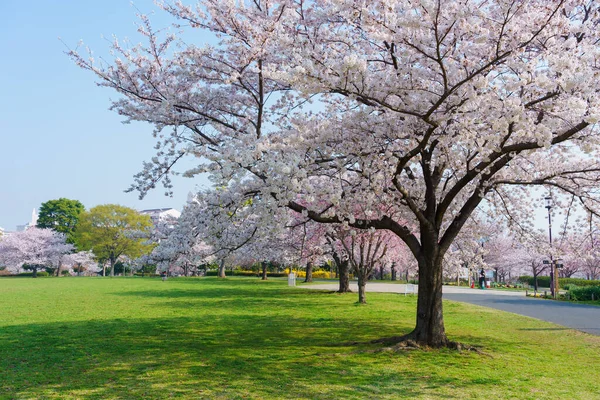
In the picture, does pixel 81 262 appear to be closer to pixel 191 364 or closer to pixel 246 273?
pixel 246 273

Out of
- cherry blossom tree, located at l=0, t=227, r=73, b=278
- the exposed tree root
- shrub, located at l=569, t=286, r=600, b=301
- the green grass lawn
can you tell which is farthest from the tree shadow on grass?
cherry blossom tree, located at l=0, t=227, r=73, b=278

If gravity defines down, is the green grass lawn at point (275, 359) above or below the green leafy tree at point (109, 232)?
below

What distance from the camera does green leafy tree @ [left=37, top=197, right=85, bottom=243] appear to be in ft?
232

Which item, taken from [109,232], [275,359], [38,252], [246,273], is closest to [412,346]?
[275,359]

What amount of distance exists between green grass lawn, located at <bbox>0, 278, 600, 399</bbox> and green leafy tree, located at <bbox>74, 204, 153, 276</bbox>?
43884 mm

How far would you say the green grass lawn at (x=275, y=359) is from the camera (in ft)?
21.3

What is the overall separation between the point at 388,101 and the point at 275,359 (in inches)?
200

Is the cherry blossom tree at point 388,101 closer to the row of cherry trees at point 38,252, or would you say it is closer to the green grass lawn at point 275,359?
the green grass lawn at point 275,359

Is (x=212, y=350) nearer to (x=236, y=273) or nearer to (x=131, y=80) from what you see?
(x=131, y=80)

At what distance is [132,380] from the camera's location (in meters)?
6.95

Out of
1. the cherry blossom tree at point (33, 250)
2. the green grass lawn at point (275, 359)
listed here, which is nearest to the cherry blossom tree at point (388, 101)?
the green grass lawn at point (275, 359)

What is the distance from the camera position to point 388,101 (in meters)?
8.36

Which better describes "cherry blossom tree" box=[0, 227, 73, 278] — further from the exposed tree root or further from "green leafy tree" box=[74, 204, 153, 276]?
the exposed tree root

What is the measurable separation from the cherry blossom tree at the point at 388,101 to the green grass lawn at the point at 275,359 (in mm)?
1852
